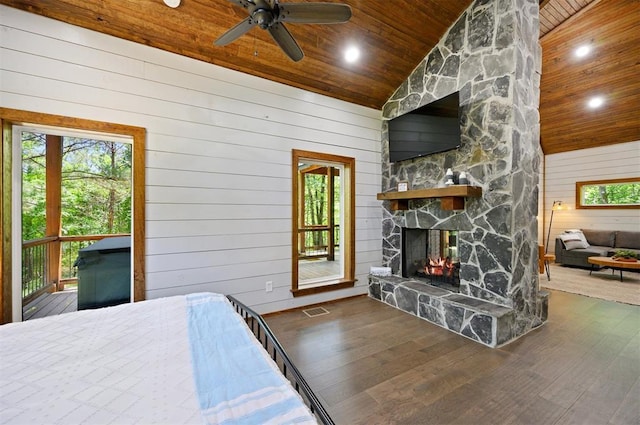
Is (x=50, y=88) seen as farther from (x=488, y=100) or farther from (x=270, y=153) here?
(x=488, y=100)

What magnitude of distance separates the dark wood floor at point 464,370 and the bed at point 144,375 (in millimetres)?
1000

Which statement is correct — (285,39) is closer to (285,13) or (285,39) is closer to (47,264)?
(285,13)

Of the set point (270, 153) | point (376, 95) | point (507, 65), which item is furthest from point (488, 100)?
point (270, 153)

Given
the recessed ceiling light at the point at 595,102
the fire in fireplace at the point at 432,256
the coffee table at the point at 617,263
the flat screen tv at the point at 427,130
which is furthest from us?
the recessed ceiling light at the point at 595,102

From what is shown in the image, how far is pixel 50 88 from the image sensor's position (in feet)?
7.89

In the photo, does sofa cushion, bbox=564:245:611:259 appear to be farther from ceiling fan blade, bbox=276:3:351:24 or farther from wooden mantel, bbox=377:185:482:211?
ceiling fan blade, bbox=276:3:351:24

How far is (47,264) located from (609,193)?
11606 mm

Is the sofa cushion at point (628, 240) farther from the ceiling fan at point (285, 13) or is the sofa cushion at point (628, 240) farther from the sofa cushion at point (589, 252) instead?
the ceiling fan at point (285, 13)

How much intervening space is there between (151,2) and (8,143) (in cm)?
184

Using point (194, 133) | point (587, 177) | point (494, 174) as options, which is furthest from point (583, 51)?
point (194, 133)

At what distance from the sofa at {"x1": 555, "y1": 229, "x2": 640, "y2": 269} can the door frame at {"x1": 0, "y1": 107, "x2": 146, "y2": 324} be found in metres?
8.47

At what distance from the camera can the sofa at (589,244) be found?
233 inches

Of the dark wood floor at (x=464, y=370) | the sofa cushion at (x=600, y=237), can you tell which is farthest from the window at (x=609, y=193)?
the dark wood floor at (x=464, y=370)

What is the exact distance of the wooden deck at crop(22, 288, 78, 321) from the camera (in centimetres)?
275
